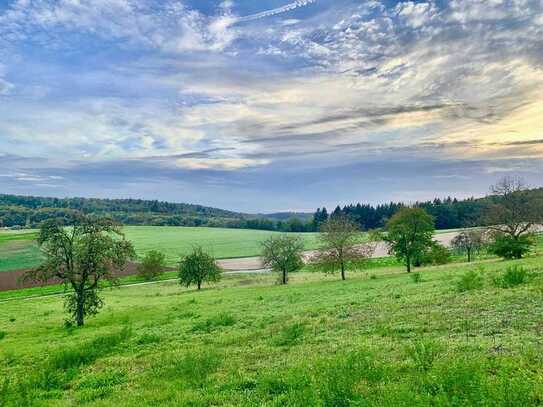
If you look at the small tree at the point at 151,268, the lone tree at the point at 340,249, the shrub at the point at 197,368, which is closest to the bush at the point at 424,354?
the shrub at the point at 197,368

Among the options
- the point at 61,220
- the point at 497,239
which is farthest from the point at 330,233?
the point at 61,220

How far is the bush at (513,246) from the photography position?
199ft

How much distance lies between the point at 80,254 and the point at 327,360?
102ft

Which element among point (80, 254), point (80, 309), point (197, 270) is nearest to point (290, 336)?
point (80, 254)

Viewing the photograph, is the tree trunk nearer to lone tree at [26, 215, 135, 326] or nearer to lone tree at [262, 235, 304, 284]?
lone tree at [26, 215, 135, 326]

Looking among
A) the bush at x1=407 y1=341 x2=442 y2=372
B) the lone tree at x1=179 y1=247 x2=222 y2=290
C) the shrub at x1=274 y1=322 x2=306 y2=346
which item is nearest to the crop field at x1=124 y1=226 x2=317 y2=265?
the lone tree at x1=179 y1=247 x2=222 y2=290

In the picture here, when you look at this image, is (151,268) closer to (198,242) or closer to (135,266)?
(135,266)

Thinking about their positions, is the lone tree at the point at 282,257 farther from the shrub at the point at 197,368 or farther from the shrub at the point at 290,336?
the shrub at the point at 197,368

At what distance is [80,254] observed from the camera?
36.3 meters

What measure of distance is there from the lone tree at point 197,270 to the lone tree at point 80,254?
3932cm

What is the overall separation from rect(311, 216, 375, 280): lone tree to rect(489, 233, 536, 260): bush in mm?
20971

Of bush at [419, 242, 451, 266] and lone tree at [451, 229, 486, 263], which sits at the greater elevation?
lone tree at [451, 229, 486, 263]

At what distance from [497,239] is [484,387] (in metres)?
65.2

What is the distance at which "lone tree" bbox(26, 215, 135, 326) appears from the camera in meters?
36.0
